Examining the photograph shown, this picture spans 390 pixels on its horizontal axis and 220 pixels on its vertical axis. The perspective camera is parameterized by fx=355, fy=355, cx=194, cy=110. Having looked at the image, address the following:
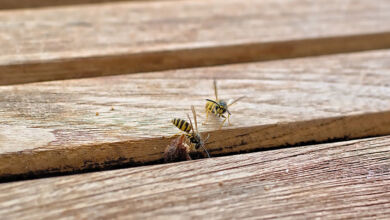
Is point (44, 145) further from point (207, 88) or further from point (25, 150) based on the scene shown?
point (207, 88)

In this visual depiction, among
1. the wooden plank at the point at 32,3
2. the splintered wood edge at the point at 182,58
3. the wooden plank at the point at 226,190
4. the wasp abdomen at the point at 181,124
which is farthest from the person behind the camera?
the wooden plank at the point at 32,3

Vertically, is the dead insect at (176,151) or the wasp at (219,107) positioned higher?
the wasp at (219,107)

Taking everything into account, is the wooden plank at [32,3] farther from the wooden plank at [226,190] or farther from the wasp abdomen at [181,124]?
the wooden plank at [226,190]

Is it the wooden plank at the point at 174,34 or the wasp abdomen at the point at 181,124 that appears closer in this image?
the wasp abdomen at the point at 181,124

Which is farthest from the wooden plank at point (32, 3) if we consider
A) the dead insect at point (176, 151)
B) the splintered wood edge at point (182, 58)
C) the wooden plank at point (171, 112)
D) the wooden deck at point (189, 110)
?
the dead insect at point (176, 151)

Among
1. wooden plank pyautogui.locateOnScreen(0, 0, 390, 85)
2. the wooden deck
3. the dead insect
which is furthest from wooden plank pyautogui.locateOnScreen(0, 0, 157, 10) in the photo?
the dead insect

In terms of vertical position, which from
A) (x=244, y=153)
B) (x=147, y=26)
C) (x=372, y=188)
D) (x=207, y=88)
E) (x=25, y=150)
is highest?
(x=147, y=26)

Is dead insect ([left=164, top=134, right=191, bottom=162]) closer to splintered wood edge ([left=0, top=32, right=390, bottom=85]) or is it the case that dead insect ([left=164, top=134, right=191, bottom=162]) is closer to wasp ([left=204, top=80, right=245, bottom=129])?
wasp ([left=204, top=80, right=245, bottom=129])

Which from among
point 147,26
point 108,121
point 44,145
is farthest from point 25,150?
point 147,26
